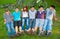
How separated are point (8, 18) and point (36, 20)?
125 centimetres

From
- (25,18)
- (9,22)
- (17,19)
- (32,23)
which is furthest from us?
(32,23)

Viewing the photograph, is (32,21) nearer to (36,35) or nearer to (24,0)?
(36,35)

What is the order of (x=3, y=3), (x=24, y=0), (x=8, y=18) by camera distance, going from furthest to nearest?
(x=3, y=3) < (x=24, y=0) < (x=8, y=18)

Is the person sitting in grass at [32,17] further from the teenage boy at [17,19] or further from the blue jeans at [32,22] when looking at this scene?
the teenage boy at [17,19]

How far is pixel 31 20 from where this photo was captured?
10.1 m

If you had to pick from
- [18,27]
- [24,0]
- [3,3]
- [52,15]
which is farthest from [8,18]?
[3,3]

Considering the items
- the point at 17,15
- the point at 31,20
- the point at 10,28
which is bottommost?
the point at 10,28

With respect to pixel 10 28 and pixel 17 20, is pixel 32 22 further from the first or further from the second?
pixel 10 28

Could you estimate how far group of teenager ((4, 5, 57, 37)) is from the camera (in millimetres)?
9828

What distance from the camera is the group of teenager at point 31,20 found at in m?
9.83

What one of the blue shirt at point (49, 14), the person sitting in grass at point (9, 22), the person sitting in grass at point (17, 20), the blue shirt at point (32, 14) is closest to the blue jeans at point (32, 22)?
the blue shirt at point (32, 14)

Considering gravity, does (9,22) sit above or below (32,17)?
below

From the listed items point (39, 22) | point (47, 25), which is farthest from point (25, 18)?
point (47, 25)

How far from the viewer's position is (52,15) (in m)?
9.85
